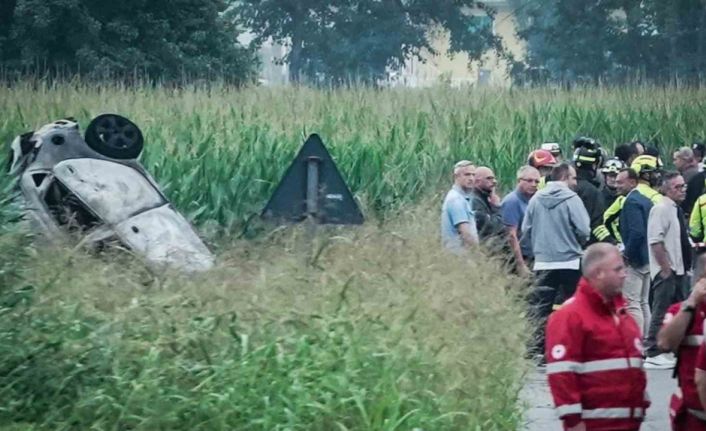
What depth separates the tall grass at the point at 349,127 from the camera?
18.8 metres

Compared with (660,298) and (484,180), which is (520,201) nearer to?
(484,180)

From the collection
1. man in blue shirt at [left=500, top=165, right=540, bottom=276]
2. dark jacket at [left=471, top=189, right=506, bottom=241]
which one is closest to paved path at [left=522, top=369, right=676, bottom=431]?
dark jacket at [left=471, top=189, right=506, bottom=241]

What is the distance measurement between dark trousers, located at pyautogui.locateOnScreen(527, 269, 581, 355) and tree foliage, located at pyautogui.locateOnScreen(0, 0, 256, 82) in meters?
24.6

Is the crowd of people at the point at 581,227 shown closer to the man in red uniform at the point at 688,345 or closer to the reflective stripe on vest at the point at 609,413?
the man in red uniform at the point at 688,345

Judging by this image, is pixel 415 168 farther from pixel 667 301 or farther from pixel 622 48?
pixel 622 48

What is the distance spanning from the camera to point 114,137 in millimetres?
16453

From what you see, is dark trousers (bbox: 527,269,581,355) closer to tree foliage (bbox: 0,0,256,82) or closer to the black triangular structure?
the black triangular structure

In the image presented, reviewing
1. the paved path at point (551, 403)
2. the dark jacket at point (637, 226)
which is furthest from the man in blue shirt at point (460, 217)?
the dark jacket at point (637, 226)

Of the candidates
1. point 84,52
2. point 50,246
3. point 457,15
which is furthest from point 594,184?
A: point 457,15

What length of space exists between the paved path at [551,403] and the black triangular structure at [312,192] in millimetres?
1913

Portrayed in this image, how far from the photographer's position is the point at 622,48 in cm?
6347

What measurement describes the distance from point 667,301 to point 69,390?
→ 6940 mm

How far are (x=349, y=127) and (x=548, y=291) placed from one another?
824 cm

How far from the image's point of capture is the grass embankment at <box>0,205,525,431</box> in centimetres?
912
